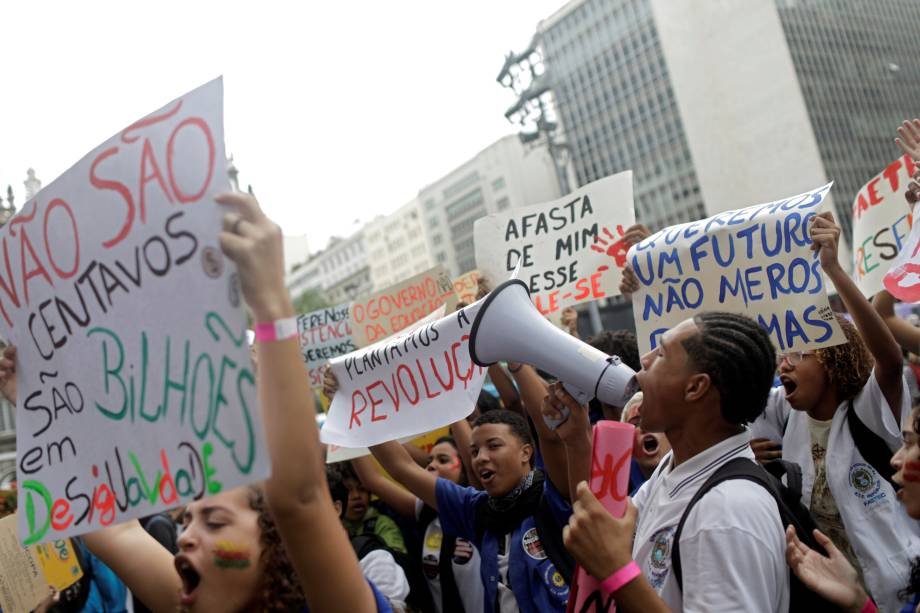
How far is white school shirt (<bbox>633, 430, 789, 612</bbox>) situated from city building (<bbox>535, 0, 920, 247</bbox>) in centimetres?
7631

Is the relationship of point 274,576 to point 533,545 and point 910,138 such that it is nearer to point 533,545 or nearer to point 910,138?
point 533,545

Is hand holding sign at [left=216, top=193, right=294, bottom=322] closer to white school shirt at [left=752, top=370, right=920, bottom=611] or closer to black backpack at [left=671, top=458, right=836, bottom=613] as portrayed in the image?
black backpack at [left=671, top=458, right=836, bottom=613]

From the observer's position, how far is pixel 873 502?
3008mm

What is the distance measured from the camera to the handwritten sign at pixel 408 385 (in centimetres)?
357

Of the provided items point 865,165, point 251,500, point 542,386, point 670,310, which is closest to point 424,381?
point 542,386

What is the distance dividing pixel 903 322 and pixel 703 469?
2.64m

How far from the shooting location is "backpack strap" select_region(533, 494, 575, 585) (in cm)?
314

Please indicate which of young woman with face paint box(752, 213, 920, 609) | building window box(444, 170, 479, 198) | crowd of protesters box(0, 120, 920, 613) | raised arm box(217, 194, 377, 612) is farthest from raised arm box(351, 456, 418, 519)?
building window box(444, 170, 479, 198)

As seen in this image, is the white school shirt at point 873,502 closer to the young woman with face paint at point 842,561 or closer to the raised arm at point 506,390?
the young woman with face paint at point 842,561

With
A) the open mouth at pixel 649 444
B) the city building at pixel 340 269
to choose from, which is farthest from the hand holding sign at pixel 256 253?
the city building at pixel 340 269

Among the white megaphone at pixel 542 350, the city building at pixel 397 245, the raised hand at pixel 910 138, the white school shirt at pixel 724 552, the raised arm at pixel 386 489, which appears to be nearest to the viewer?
the white school shirt at pixel 724 552

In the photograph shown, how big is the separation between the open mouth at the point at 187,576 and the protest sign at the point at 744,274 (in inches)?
87.3

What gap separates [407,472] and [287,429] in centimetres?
209

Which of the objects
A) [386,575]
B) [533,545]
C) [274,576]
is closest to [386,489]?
[386,575]
